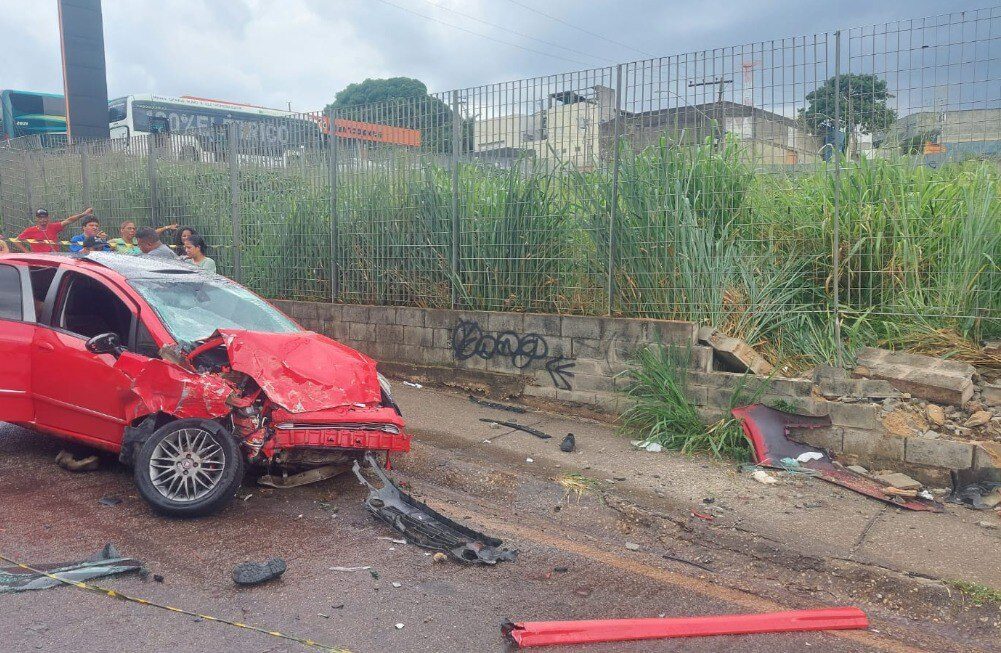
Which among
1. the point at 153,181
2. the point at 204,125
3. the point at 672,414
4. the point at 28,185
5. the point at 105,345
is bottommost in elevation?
the point at 672,414

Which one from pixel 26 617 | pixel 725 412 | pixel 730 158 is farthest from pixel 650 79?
pixel 26 617

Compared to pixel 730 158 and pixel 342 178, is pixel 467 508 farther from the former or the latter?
pixel 342 178

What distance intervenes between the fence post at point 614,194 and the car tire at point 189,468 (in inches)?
158

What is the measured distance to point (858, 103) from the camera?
247 inches

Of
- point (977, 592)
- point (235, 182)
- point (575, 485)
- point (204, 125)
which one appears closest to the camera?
point (977, 592)

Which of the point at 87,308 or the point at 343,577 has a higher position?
the point at 87,308

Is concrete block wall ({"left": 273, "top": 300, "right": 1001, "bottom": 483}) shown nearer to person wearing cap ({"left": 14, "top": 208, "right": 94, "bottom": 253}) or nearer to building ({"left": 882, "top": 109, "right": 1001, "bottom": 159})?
building ({"left": 882, "top": 109, "right": 1001, "bottom": 159})

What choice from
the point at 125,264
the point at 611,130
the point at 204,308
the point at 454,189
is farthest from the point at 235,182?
the point at 611,130

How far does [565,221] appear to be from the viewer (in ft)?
25.4

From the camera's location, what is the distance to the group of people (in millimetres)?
8977

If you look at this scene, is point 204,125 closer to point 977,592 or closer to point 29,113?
point 29,113

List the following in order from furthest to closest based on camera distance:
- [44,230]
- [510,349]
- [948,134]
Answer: [44,230]
[510,349]
[948,134]

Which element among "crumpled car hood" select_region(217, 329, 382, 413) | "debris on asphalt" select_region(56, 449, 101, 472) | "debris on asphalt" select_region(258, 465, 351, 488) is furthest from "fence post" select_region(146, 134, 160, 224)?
"debris on asphalt" select_region(258, 465, 351, 488)

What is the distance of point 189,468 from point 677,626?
3.11 meters
